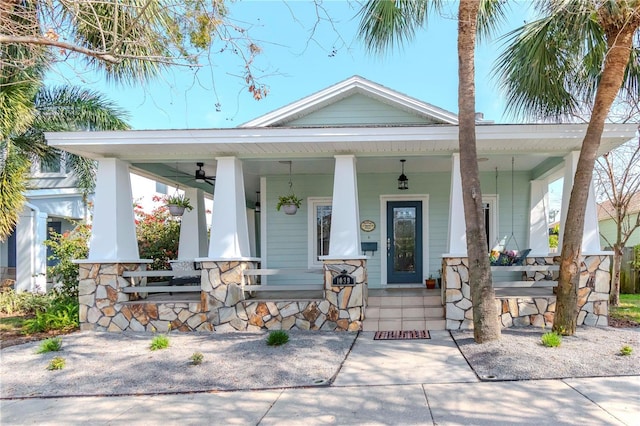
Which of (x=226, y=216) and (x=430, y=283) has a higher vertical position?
(x=226, y=216)

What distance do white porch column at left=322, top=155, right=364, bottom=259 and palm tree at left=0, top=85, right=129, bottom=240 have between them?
647 centimetres

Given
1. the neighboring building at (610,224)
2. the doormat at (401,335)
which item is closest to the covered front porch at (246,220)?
the doormat at (401,335)

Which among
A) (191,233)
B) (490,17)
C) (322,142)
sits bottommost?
(191,233)

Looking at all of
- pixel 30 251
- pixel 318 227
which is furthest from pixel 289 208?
pixel 30 251

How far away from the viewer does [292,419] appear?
12.6 ft

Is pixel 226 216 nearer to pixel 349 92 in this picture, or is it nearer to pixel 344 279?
pixel 344 279

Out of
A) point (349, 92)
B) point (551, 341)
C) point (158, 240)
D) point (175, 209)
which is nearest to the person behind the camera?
point (551, 341)

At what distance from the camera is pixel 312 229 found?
402 inches

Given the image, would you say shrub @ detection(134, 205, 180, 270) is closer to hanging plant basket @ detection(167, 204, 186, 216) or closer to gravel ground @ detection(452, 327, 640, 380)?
hanging plant basket @ detection(167, 204, 186, 216)

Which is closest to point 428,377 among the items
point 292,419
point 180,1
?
point 292,419

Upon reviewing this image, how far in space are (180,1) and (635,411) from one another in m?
6.33

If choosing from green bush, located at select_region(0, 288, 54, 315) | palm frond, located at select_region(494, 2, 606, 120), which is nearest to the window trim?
palm frond, located at select_region(494, 2, 606, 120)

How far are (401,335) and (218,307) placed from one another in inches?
121

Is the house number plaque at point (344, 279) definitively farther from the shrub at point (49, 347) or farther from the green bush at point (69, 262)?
the green bush at point (69, 262)
